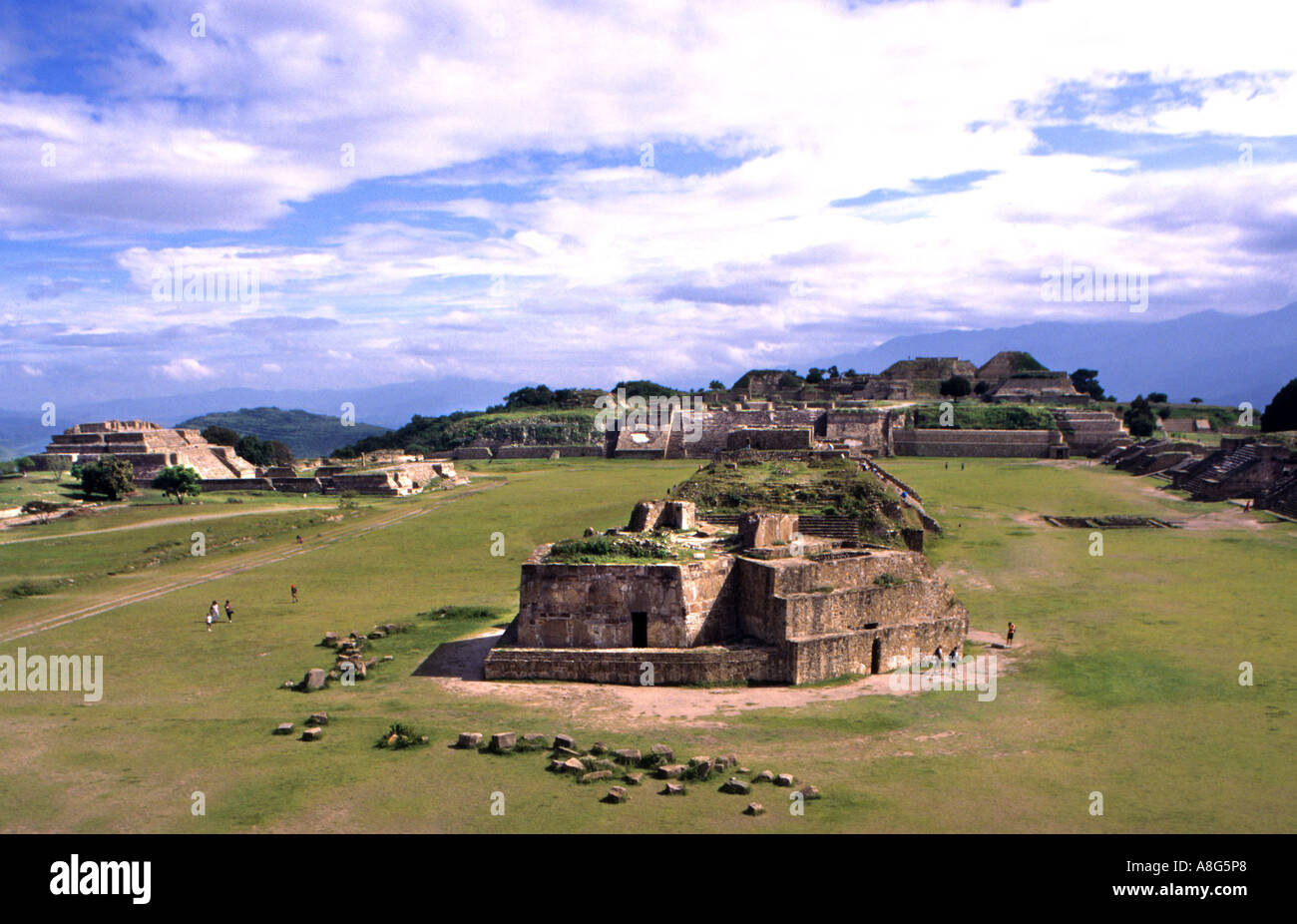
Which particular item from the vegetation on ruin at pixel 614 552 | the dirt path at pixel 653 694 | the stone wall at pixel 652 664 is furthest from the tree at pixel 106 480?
the stone wall at pixel 652 664

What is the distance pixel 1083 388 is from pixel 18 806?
113 metres

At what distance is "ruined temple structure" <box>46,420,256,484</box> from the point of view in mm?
55781

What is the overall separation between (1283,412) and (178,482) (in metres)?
71.3

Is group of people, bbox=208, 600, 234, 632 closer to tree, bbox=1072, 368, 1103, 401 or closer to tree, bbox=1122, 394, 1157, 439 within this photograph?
tree, bbox=1122, 394, 1157, 439

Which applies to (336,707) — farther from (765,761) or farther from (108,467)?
(108,467)

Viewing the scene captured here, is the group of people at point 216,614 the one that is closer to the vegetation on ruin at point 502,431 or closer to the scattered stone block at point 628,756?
the scattered stone block at point 628,756

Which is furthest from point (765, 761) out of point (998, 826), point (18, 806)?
point (18, 806)

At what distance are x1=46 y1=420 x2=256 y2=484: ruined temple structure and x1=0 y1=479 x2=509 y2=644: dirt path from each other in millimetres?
19423

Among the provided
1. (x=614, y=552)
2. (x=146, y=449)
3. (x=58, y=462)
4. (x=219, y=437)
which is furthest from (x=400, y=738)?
(x=219, y=437)

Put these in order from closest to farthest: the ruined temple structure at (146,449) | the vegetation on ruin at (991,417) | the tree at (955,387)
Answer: the ruined temple structure at (146,449)
the vegetation on ruin at (991,417)
the tree at (955,387)

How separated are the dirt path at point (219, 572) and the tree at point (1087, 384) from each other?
3299 inches

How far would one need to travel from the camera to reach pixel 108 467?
45.6m

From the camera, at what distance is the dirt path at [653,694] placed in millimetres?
15273

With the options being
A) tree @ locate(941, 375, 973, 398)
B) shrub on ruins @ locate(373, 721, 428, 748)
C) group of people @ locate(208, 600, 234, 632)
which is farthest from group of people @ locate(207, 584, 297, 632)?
tree @ locate(941, 375, 973, 398)
